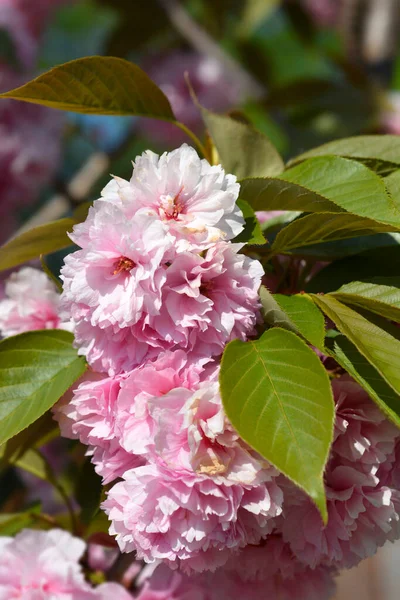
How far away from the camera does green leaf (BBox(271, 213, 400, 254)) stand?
2.07 feet

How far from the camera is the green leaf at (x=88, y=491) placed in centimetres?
78

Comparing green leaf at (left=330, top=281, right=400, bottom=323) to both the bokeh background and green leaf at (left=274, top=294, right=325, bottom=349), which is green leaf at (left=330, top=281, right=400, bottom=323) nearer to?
green leaf at (left=274, top=294, right=325, bottom=349)

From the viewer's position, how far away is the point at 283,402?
57 cm

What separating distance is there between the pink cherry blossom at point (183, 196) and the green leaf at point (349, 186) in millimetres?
99

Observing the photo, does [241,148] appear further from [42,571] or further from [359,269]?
[42,571]

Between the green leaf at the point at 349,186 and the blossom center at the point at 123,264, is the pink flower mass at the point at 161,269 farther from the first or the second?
the green leaf at the point at 349,186

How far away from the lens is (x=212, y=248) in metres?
0.62

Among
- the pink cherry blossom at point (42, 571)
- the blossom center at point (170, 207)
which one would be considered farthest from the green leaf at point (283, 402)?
the pink cherry blossom at point (42, 571)

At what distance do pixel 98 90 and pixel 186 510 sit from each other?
1.41 feet

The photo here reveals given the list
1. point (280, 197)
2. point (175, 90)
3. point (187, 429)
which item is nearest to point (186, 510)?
point (187, 429)

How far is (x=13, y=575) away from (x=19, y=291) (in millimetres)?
337

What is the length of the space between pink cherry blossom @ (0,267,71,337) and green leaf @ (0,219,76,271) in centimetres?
7

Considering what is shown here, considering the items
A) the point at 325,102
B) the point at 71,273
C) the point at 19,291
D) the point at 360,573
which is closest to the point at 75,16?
the point at 325,102

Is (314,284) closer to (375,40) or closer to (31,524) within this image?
(31,524)
